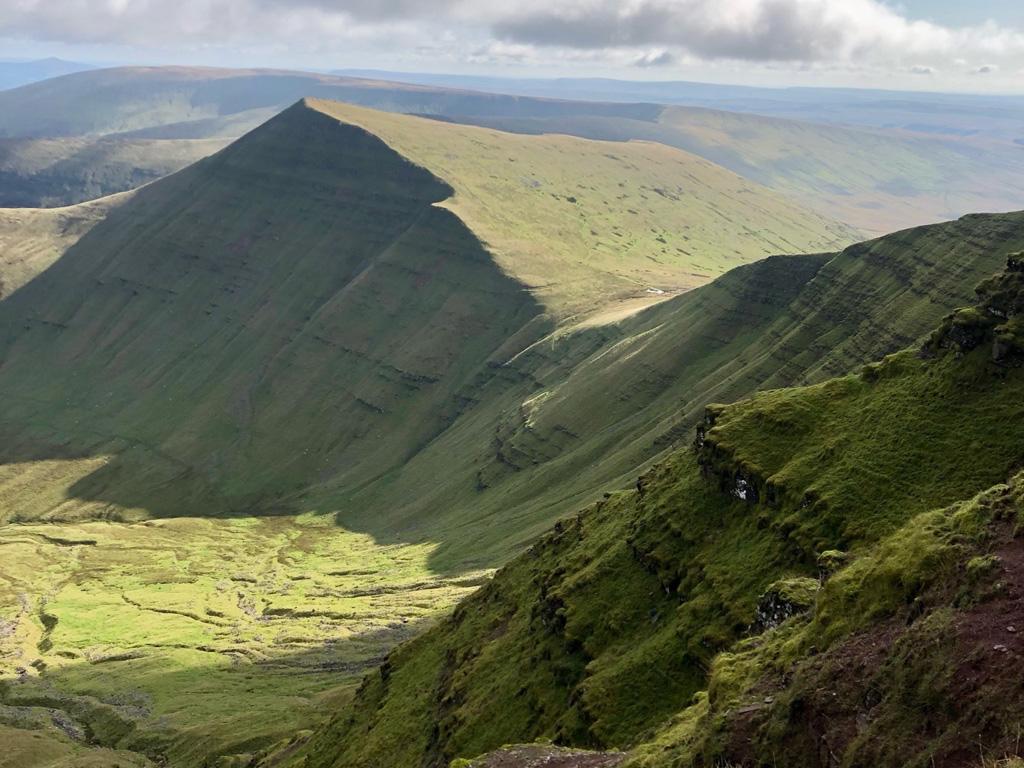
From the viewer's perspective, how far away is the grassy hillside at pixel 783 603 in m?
34.2

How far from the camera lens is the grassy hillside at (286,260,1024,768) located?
3416cm

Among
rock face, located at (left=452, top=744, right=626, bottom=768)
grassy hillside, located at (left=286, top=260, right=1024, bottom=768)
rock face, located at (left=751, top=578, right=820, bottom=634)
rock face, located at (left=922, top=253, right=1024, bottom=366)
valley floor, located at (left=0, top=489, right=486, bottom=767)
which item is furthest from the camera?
valley floor, located at (left=0, top=489, right=486, bottom=767)

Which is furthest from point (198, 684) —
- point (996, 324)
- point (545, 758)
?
point (996, 324)

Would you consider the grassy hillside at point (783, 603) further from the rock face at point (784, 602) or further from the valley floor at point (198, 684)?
the valley floor at point (198, 684)

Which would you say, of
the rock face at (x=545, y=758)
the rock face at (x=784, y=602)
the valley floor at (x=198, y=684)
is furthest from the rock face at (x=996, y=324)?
the valley floor at (x=198, y=684)

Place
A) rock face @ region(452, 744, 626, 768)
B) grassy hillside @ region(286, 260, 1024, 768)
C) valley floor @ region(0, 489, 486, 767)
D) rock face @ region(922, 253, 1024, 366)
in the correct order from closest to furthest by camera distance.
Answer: grassy hillside @ region(286, 260, 1024, 768) → rock face @ region(452, 744, 626, 768) → rock face @ region(922, 253, 1024, 366) → valley floor @ region(0, 489, 486, 767)

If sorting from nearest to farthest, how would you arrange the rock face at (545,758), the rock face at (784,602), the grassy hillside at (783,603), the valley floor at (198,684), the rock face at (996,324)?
the grassy hillside at (783,603), the rock face at (545,758), the rock face at (784,602), the rock face at (996,324), the valley floor at (198,684)

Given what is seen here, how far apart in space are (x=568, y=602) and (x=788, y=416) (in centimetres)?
2388

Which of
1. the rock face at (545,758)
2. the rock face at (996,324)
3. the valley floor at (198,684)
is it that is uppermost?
the rock face at (996,324)

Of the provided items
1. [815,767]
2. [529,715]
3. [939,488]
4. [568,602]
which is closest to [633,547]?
[568,602]

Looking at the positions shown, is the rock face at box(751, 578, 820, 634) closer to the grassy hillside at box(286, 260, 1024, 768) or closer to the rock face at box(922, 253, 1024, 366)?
the grassy hillside at box(286, 260, 1024, 768)

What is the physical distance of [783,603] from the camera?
165 ft

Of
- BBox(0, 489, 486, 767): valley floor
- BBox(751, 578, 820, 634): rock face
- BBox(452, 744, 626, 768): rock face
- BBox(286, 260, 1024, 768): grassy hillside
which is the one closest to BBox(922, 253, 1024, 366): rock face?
BBox(286, 260, 1024, 768): grassy hillside

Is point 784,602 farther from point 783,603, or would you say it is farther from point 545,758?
point 545,758
